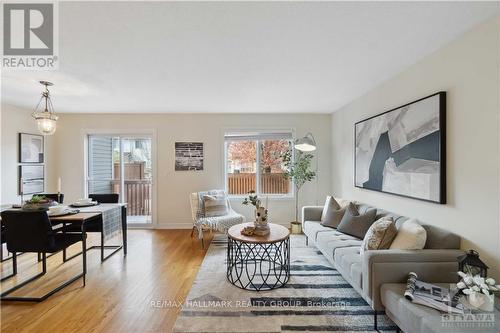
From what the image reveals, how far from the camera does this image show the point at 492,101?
5.66ft

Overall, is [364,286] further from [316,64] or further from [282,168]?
[282,168]

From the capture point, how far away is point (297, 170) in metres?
4.46

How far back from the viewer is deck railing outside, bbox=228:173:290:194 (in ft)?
16.3

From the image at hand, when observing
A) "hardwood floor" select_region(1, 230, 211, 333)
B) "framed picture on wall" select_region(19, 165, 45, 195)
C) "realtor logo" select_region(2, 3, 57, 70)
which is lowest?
"hardwood floor" select_region(1, 230, 211, 333)

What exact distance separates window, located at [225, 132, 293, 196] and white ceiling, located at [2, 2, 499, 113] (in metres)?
1.41

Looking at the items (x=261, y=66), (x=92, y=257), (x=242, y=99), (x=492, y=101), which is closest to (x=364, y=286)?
(x=492, y=101)

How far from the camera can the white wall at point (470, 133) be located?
1725mm

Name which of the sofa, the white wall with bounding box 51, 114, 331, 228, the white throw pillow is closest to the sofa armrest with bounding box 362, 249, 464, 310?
the sofa

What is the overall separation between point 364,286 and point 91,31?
3.03 m

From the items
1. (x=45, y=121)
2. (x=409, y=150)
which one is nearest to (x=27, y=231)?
(x=45, y=121)

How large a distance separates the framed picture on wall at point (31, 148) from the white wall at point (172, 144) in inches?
13.1

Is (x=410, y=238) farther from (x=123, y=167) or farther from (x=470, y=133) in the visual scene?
(x=123, y=167)

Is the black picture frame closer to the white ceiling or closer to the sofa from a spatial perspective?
the white ceiling

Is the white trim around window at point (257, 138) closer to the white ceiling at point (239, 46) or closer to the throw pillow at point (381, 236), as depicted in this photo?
the white ceiling at point (239, 46)
